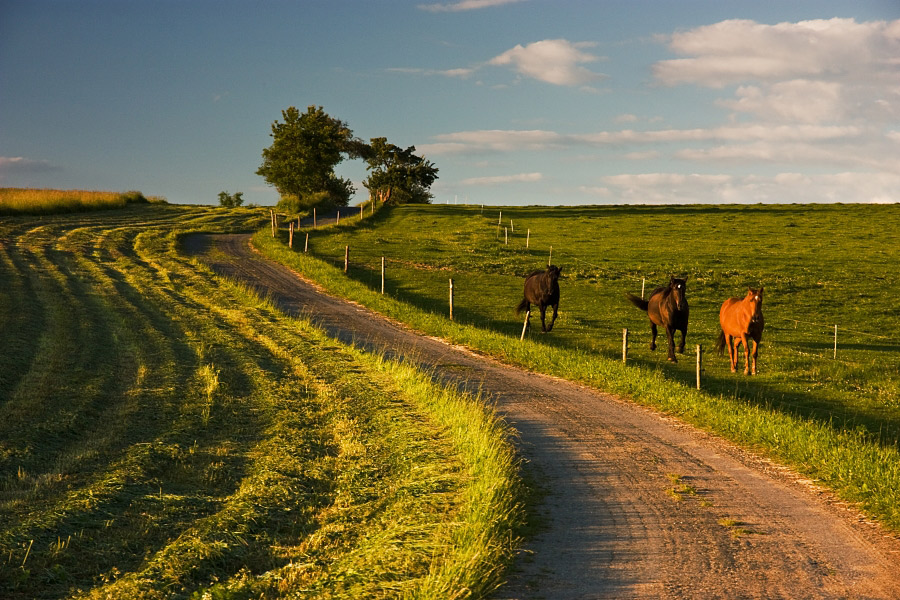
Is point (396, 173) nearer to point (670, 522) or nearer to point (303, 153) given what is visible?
point (303, 153)

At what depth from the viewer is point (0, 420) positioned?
616 inches

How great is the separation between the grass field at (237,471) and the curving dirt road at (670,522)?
0.68 metres

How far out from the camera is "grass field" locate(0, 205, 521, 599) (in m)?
8.45

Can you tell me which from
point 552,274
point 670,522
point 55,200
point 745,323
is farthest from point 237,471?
point 55,200

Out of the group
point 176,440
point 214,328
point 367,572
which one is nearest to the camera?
point 367,572

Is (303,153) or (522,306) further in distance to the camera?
(303,153)

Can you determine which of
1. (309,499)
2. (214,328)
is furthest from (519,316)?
(309,499)

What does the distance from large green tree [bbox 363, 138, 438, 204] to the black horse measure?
A: 250 feet

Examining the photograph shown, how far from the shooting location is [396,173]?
107125 mm

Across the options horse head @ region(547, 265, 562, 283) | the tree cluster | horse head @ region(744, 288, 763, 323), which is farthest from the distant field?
horse head @ region(744, 288, 763, 323)

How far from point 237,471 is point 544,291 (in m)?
19.8

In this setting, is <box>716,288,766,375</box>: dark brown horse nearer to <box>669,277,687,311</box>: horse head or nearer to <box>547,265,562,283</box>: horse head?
<box>669,277,687,311</box>: horse head

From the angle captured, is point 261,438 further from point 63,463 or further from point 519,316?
point 519,316

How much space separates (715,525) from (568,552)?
2176mm
